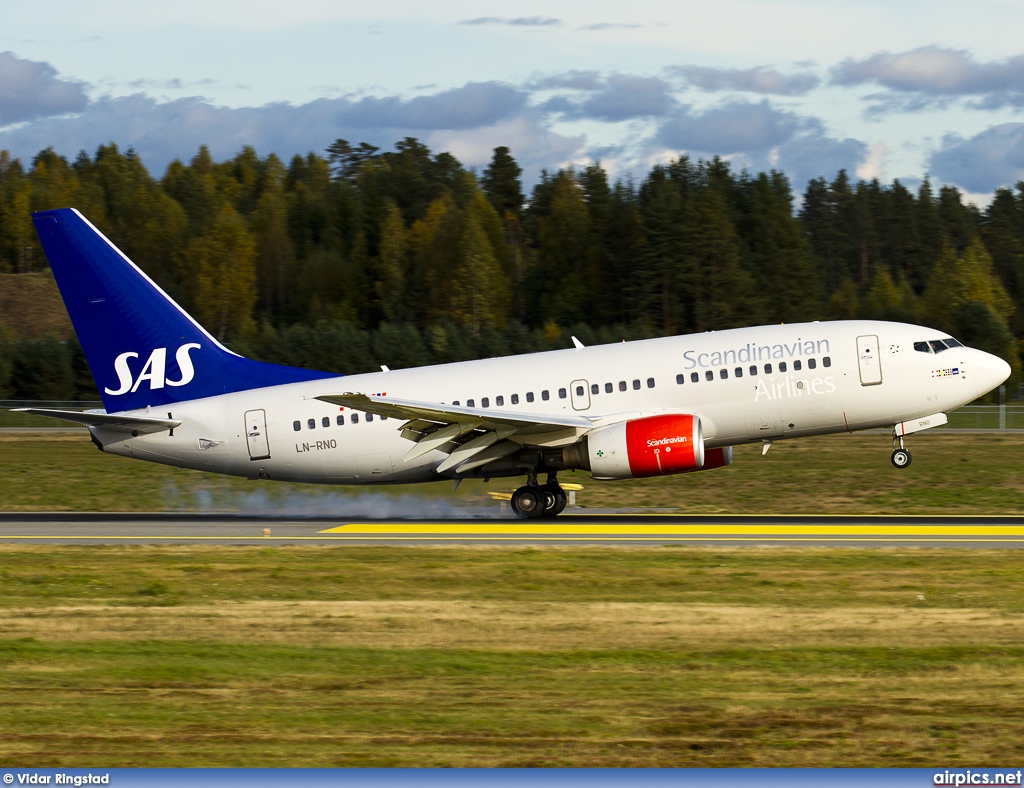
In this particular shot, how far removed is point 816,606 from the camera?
1661 centimetres

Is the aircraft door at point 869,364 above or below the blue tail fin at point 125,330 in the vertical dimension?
below

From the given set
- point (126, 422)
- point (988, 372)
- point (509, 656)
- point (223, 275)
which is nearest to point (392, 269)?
point (223, 275)

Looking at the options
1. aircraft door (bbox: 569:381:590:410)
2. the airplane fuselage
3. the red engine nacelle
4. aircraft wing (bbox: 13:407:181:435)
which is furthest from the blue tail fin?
the red engine nacelle

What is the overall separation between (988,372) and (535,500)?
10663 millimetres

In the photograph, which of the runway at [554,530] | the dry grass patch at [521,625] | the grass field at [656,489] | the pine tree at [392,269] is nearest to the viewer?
the dry grass patch at [521,625]

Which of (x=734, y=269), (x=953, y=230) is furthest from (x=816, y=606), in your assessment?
(x=953, y=230)

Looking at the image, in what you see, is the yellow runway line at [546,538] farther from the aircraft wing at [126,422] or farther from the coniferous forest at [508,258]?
the coniferous forest at [508,258]

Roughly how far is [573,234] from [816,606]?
10624 cm

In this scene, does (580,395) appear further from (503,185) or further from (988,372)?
(503,185)

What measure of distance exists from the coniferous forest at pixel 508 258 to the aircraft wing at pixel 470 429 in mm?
47959

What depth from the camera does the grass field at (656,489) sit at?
31.4 m

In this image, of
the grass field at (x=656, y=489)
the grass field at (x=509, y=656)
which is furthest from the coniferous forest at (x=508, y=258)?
the grass field at (x=509, y=656)

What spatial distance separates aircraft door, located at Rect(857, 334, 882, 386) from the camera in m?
26.8

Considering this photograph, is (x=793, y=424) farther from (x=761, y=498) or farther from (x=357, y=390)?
(x=357, y=390)
